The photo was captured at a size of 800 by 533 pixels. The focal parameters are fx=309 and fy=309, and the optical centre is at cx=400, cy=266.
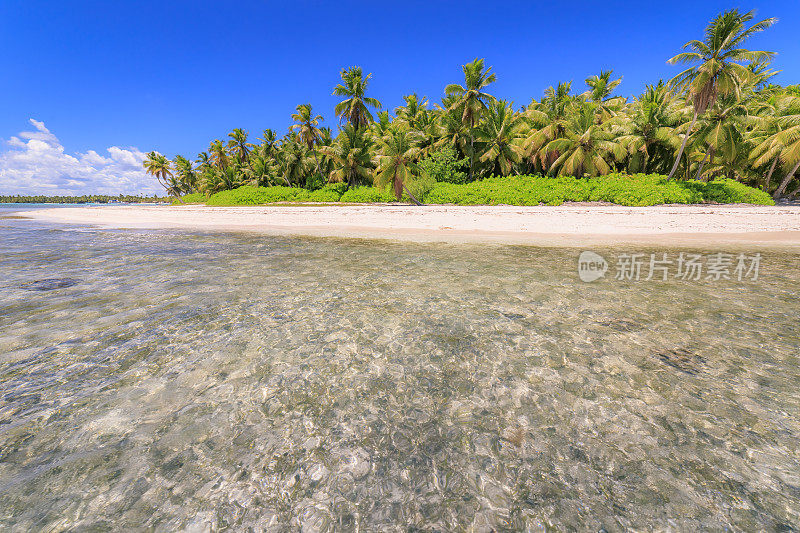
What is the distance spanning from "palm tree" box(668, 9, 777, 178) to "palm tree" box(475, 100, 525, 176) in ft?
37.6

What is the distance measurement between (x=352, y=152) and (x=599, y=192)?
2235 cm

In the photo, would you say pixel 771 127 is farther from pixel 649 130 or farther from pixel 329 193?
pixel 329 193

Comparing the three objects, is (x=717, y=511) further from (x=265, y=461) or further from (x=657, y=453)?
(x=265, y=461)

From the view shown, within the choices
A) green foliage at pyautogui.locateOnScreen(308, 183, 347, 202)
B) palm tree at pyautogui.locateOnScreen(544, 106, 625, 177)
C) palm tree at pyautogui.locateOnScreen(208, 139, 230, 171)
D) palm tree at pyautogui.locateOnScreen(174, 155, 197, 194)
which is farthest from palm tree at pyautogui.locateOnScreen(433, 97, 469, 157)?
palm tree at pyautogui.locateOnScreen(174, 155, 197, 194)

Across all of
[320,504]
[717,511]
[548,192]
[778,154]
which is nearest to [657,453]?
[717,511]

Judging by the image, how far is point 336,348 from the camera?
397cm

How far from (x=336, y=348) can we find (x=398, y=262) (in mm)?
5202

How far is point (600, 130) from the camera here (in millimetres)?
25172

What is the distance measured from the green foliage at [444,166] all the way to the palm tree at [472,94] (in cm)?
175

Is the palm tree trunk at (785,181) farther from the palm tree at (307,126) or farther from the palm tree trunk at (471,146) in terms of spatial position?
the palm tree at (307,126)

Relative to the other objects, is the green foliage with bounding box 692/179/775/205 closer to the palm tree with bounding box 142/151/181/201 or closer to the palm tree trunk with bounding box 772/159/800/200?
the palm tree trunk with bounding box 772/159/800/200

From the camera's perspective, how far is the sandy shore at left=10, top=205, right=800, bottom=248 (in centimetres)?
1359

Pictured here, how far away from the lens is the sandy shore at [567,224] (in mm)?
13594

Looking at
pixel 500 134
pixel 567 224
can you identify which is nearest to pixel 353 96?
pixel 500 134
